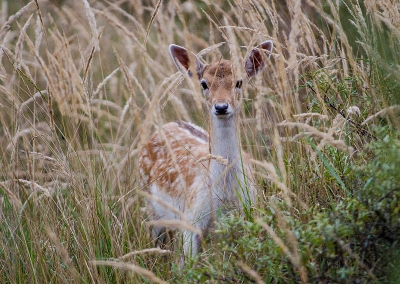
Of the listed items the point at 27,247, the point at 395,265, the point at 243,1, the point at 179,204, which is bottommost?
the point at 179,204

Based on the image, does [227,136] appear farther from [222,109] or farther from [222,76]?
[222,76]

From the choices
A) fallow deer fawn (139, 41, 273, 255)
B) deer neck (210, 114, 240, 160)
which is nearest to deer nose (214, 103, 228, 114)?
fallow deer fawn (139, 41, 273, 255)

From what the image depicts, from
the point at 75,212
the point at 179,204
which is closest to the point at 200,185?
the point at 179,204

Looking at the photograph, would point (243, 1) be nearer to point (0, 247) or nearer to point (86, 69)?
point (86, 69)

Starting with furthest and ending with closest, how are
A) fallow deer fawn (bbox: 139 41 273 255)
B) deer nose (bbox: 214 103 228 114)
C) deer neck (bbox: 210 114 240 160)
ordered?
1. deer neck (bbox: 210 114 240 160)
2. deer nose (bbox: 214 103 228 114)
3. fallow deer fawn (bbox: 139 41 273 255)

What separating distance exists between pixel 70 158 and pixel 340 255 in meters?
1.68

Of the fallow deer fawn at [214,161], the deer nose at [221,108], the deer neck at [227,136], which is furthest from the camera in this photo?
the deer neck at [227,136]

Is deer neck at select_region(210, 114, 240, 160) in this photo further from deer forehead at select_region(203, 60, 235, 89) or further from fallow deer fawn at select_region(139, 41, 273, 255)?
deer forehead at select_region(203, 60, 235, 89)

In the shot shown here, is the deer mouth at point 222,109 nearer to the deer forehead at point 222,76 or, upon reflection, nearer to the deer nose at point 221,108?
the deer nose at point 221,108

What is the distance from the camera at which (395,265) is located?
252 centimetres

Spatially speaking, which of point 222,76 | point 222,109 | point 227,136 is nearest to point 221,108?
point 222,109

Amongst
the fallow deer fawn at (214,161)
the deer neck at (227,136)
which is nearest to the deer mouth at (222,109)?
the fallow deer fawn at (214,161)

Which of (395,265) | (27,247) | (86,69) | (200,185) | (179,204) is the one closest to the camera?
(395,265)

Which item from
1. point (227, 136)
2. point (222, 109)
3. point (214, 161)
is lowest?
point (214, 161)
